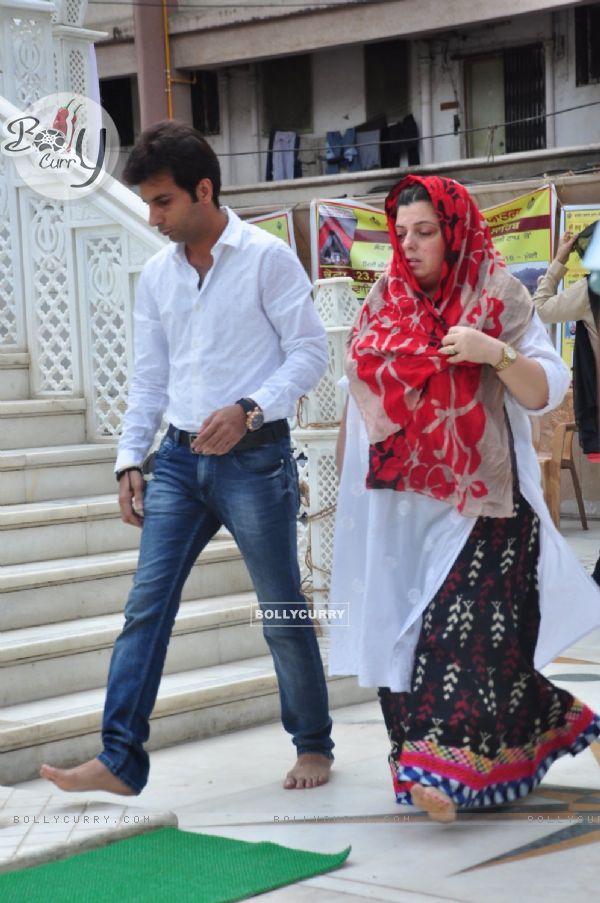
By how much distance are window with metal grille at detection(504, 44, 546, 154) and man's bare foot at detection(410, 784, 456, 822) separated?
16.0 metres

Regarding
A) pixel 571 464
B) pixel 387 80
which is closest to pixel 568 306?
pixel 571 464

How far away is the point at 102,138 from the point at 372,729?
4.18 metres

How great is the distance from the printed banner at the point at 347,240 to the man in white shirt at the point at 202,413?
9.02 meters

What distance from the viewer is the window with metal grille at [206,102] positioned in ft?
69.9

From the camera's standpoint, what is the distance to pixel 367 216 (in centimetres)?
1305

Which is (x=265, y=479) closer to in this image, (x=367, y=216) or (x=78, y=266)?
(x=78, y=266)

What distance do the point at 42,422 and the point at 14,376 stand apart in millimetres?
412

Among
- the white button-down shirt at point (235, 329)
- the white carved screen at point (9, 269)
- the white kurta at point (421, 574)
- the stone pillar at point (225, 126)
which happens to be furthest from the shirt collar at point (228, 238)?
the stone pillar at point (225, 126)

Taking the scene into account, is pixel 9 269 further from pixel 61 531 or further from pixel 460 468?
pixel 460 468

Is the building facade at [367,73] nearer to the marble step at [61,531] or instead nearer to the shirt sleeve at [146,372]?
the marble step at [61,531]

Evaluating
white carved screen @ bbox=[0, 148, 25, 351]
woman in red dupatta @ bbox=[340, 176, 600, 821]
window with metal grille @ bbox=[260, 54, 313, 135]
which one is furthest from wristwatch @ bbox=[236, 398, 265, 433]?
window with metal grille @ bbox=[260, 54, 313, 135]

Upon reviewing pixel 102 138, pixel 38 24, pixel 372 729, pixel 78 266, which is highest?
pixel 38 24

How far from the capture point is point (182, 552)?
3807mm

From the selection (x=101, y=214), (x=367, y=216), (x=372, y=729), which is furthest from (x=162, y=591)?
(x=367, y=216)
